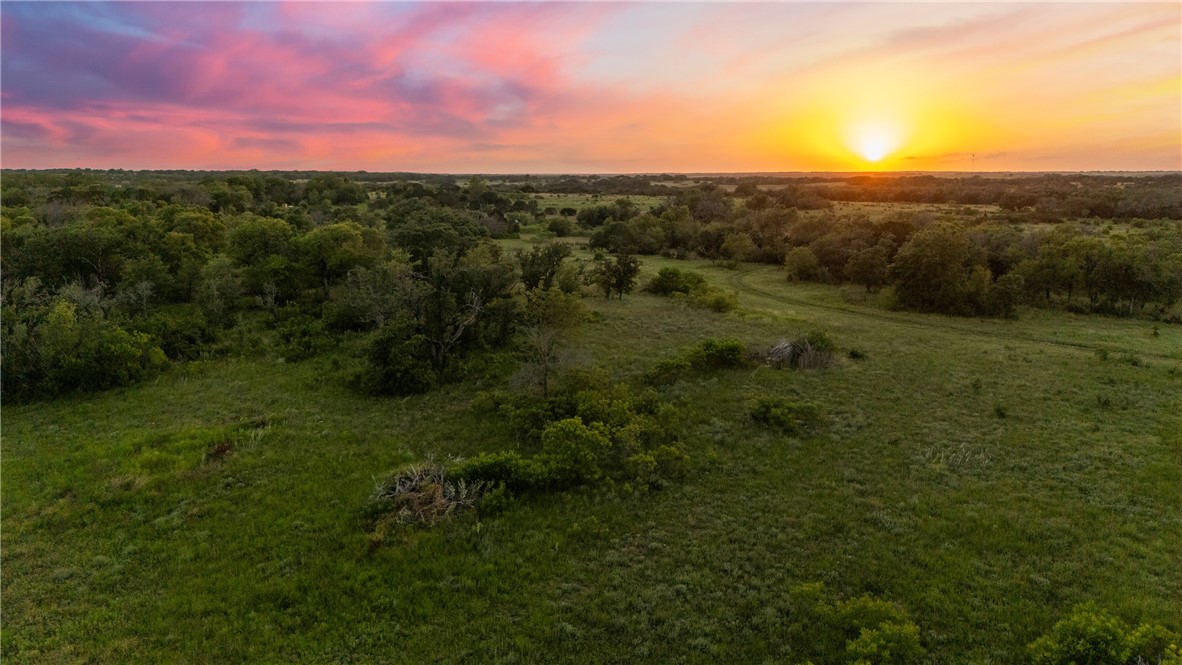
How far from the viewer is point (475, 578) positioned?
1116cm

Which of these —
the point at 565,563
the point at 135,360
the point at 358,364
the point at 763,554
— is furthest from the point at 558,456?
the point at 135,360

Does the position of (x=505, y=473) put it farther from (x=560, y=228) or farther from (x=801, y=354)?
(x=560, y=228)

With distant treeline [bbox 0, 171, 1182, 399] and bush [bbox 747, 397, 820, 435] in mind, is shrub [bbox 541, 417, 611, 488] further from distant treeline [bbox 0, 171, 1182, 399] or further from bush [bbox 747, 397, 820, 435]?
distant treeline [bbox 0, 171, 1182, 399]

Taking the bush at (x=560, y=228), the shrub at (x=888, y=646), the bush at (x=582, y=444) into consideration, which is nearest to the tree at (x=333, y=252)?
the bush at (x=582, y=444)

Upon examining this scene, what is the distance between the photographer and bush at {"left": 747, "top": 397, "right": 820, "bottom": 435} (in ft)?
57.8

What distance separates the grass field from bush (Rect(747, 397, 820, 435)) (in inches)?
18.4

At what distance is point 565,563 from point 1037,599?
8488 mm

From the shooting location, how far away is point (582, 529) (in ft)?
41.5

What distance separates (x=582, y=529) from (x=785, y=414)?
8.04 m

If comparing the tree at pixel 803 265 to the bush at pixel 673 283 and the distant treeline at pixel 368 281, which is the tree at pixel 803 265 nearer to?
the distant treeline at pixel 368 281

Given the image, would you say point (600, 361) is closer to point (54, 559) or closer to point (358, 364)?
point (358, 364)

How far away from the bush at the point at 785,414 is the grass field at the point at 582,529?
468mm

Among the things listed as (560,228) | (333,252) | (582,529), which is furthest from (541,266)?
(560,228)

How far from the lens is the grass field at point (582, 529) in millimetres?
9867
